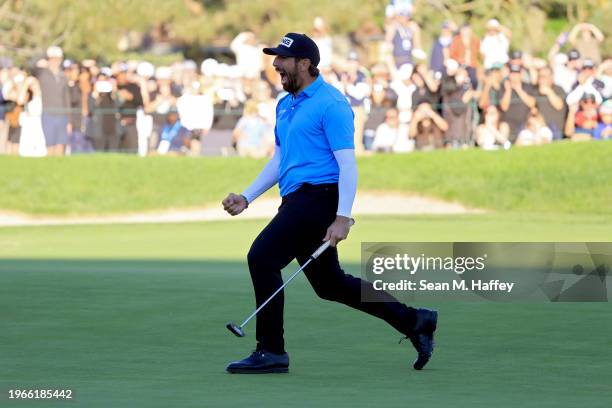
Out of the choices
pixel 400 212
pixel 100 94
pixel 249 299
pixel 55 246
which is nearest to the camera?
pixel 249 299

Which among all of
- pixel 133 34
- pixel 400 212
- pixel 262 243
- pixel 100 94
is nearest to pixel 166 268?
pixel 262 243

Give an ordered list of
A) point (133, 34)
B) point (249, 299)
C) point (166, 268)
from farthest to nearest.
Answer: point (133, 34)
point (166, 268)
point (249, 299)

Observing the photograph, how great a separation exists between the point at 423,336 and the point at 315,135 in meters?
1.26

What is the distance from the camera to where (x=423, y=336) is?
29.7 ft

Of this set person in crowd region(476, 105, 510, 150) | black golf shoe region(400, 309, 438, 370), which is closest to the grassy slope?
person in crowd region(476, 105, 510, 150)

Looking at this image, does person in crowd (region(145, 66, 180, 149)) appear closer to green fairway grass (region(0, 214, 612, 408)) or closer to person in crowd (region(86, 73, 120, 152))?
person in crowd (region(86, 73, 120, 152))

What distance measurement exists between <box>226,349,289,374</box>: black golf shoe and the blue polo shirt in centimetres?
88

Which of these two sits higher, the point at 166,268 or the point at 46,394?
the point at 46,394

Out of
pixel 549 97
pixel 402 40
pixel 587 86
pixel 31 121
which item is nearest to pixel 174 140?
pixel 31 121

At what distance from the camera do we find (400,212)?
86.5 feet

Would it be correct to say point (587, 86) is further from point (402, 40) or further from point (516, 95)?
point (402, 40)

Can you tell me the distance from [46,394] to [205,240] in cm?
1281

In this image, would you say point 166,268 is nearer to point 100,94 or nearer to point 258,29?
point 100,94

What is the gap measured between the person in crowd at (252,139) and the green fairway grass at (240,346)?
11012 mm
